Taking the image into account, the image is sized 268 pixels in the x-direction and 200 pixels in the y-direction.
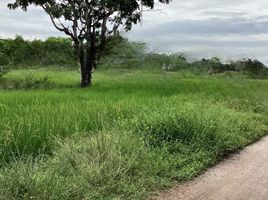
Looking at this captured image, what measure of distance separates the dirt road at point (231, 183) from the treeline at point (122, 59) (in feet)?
95.9

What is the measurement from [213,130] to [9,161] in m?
3.79

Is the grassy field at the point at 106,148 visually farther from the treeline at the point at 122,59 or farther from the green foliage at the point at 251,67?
the green foliage at the point at 251,67

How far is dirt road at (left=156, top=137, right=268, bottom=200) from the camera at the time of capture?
19.8ft

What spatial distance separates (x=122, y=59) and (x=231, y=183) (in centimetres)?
3720

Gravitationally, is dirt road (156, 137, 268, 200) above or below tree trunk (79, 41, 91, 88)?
below

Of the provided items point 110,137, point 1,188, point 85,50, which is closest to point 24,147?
point 110,137

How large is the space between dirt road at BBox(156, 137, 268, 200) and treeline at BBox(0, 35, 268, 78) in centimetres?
2922

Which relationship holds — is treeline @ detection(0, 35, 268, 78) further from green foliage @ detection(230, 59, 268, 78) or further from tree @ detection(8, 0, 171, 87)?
tree @ detection(8, 0, 171, 87)

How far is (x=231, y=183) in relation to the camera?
6660 mm

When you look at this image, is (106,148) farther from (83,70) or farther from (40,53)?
(40,53)

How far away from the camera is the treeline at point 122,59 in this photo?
40.0 meters

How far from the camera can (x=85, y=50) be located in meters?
22.4

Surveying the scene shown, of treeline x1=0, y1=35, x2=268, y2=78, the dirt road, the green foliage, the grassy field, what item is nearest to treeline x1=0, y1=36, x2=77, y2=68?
treeline x1=0, y1=35, x2=268, y2=78

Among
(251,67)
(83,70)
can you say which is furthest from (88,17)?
(251,67)
